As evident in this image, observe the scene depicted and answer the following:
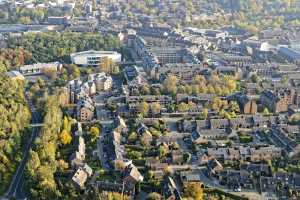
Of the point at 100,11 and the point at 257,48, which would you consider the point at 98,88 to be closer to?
the point at 257,48

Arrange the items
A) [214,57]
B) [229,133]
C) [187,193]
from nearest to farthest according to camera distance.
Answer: [187,193] < [229,133] < [214,57]

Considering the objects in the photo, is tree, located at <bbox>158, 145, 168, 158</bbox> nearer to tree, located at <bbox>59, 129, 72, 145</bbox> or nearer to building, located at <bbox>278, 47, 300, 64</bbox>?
tree, located at <bbox>59, 129, 72, 145</bbox>

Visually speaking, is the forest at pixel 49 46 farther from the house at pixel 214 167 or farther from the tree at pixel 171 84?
the house at pixel 214 167

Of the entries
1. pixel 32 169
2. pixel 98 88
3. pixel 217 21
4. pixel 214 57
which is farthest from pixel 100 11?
pixel 32 169

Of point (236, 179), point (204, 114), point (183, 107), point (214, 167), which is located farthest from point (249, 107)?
point (236, 179)

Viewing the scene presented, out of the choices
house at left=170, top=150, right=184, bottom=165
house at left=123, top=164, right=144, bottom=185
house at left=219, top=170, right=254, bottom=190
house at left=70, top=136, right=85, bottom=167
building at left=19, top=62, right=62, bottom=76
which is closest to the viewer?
house at left=123, top=164, right=144, bottom=185

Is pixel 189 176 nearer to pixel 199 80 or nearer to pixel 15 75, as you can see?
pixel 199 80

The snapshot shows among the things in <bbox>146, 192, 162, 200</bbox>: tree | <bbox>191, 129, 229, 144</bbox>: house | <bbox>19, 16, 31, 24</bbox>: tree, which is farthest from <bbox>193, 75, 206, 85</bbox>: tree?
<bbox>19, 16, 31, 24</bbox>: tree
